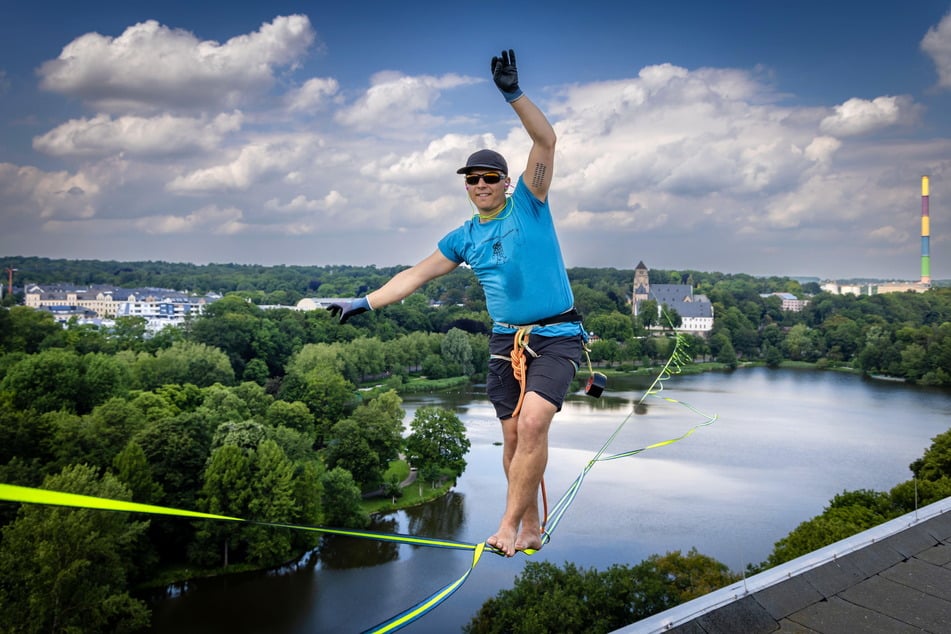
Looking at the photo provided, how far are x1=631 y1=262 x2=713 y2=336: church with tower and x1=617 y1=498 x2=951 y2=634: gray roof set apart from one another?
64.6m

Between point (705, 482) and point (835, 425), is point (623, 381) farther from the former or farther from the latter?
point (705, 482)

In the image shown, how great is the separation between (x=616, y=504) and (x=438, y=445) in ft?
19.8

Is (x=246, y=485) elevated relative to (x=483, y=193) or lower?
lower

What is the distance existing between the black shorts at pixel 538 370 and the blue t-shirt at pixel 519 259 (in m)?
0.04

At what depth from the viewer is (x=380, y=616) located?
15.5 metres

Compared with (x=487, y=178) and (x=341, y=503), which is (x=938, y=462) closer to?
(x=341, y=503)

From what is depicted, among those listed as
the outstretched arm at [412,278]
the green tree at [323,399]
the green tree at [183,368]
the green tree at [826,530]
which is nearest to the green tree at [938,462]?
the green tree at [826,530]

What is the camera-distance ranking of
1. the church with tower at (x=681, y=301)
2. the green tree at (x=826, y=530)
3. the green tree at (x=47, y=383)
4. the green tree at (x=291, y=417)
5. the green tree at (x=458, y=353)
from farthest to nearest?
the church with tower at (x=681, y=301)
the green tree at (x=458, y=353)
the green tree at (x=291, y=417)
the green tree at (x=47, y=383)
the green tree at (x=826, y=530)

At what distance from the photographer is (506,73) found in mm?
2766

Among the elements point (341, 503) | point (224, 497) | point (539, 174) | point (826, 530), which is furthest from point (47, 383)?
point (539, 174)

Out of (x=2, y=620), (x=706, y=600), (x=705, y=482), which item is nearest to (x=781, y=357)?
(x=705, y=482)

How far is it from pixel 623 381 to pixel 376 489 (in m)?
27.6

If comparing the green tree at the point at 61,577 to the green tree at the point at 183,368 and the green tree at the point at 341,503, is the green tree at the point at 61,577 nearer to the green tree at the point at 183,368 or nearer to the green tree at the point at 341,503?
the green tree at the point at 341,503

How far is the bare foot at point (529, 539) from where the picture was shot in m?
3.29
